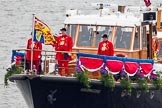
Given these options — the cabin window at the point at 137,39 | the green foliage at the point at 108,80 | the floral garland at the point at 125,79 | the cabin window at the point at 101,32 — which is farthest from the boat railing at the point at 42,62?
the cabin window at the point at 137,39

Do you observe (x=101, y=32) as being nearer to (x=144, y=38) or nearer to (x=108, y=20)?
(x=108, y=20)

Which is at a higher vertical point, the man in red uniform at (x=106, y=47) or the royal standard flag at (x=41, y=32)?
the royal standard flag at (x=41, y=32)

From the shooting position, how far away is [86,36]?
32.7m

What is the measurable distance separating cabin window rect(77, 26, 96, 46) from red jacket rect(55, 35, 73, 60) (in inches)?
49.8

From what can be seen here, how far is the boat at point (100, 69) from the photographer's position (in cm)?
3011

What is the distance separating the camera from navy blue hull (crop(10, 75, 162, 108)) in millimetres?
30330

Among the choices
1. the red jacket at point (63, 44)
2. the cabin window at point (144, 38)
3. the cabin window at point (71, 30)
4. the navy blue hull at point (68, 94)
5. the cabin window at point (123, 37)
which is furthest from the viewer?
the cabin window at point (71, 30)

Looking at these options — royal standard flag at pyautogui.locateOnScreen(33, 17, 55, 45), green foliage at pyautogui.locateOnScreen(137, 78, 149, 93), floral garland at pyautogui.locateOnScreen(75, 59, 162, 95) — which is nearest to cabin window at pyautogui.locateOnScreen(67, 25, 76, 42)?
royal standard flag at pyautogui.locateOnScreen(33, 17, 55, 45)

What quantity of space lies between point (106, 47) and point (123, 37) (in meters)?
1.41

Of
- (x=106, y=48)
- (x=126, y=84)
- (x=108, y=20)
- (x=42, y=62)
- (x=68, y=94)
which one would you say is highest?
(x=108, y=20)

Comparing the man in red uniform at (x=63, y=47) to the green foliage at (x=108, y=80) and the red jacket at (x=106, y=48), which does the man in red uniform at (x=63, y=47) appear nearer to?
the red jacket at (x=106, y=48)

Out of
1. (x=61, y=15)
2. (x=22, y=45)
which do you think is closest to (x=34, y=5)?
(x=61, y=15)

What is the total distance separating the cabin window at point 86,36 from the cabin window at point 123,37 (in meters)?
0.82

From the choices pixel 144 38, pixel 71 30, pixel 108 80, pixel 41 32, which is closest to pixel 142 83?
pixel 108 80
